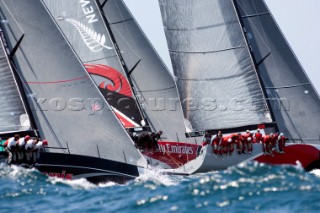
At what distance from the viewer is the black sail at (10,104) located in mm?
20516

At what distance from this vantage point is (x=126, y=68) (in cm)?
3005

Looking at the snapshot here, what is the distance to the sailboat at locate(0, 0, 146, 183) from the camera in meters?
19.0

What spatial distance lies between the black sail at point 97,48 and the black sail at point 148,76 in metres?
1.08

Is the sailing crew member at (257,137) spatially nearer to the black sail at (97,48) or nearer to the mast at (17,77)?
the mast at (17,77)

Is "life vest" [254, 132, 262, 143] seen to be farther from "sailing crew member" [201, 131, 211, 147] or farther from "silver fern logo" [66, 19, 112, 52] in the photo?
"silver fern logo" [66, 19, 112, 52]

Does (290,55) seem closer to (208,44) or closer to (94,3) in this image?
(208,44)

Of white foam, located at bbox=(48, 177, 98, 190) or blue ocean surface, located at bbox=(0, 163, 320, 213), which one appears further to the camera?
white foam, located at bbox=(48, 177, 98, 190)

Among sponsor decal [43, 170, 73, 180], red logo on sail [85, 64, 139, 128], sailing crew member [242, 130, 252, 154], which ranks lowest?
sponsor decal [43, 170, 73, 180]

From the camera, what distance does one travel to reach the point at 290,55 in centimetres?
2617

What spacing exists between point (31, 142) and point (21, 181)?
1.27 m

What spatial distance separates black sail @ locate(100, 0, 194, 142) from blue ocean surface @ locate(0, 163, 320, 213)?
12.4 metres

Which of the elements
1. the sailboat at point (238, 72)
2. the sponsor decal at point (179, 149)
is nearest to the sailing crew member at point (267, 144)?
the sailboat at point (238, 72)

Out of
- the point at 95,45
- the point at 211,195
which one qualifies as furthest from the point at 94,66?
the point at 211,195

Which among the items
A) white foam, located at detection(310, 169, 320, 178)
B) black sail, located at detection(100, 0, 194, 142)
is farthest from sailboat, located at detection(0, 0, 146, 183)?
black sail, located at detection(100, 0, 194, 142)
